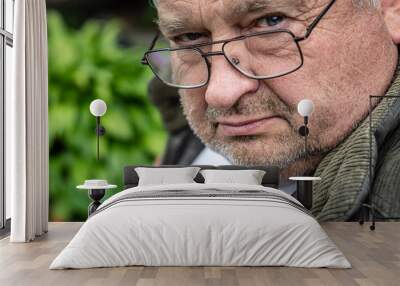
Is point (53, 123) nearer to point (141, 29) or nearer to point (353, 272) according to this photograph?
point (141, 29)

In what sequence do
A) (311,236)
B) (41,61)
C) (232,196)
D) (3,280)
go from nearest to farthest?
(3,280) < (311,236) < (232,196) < (41,61)

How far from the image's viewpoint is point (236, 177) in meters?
5.49

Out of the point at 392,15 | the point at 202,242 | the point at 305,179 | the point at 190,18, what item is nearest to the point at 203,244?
the point at 202,242

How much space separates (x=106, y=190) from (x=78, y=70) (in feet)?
Answer: 4.25

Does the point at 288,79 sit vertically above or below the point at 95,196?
above

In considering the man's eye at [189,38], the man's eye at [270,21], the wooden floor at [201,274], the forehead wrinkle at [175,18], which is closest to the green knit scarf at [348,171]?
the man's eye at [270,21]

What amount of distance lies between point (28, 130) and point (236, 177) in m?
1.90

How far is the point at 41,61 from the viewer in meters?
5.47

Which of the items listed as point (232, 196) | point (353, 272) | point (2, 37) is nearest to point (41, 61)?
point (2, 37)

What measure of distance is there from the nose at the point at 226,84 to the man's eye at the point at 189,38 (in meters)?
0.24

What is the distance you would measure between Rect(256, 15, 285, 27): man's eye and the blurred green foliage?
129 centimetres

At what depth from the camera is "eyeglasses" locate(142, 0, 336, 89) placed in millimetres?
5591

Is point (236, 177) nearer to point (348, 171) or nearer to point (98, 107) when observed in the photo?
point (348, 171)

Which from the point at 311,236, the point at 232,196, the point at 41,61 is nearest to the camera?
the point at 311,236
